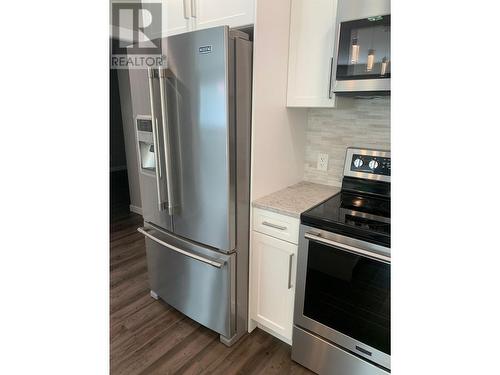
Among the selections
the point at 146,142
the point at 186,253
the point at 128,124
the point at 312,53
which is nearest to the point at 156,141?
the point at 146,142

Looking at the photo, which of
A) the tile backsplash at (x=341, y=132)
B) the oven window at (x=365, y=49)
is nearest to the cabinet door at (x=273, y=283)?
the tile backsplash at (x=341, y=132)

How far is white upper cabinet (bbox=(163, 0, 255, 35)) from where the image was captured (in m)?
1.56

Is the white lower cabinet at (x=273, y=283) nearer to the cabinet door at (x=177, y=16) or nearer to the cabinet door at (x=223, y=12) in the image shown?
the cabinet door at (x=223, y=12)

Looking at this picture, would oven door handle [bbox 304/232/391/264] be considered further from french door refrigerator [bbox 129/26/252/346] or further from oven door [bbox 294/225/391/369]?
french door refrigerator [bbox 129/26/252/346]

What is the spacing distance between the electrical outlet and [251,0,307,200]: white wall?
199 mm

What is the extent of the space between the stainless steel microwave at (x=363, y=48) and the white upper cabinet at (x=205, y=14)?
19.4 inches

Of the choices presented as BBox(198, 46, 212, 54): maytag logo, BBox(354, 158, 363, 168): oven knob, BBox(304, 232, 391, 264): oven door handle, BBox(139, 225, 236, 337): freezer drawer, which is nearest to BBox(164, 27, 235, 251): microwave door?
BBox(198, 46, 212, 54): maytag logo

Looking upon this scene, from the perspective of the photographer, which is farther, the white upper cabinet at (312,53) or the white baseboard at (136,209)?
the white baseboard at (136,209)

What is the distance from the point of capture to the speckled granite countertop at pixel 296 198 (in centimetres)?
162

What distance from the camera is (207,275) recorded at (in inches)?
70.2

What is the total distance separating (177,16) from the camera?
1.90 metres

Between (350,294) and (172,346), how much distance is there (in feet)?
3.80
